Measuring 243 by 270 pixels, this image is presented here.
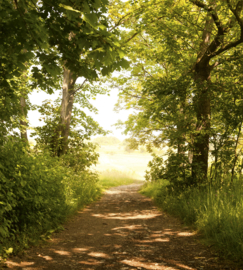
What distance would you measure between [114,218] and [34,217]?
3.09 meters

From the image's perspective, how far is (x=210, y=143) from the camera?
25.7 feet

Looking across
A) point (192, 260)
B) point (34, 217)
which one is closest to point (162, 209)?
point (192, 260)

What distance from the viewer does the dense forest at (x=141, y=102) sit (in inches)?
157

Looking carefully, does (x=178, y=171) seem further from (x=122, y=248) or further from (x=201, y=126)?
(x=122, y=248)

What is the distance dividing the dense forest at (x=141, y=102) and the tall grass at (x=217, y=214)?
0.09 ft

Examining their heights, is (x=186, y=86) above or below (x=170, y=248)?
above

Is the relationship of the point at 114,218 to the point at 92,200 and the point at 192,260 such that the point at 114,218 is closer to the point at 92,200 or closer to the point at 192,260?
the point at 92,200

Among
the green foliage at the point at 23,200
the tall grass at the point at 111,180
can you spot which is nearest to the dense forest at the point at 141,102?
the green foliage at the point at 23,200

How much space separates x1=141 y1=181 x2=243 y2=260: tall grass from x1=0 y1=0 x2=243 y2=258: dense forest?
3 cm

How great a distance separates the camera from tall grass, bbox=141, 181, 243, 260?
403 centimetres

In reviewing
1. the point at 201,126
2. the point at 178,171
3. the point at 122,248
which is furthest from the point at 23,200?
the point at 201,126

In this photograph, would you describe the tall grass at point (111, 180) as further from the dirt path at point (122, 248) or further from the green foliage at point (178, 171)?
the dirt path at point (122, 248)

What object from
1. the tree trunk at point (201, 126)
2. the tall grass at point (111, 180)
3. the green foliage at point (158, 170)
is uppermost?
the tree trunk at point (201, 126)

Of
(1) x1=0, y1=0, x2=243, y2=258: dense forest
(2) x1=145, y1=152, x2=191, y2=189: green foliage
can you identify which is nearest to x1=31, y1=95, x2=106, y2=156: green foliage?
(1) x1=0, y1=0, x2=243, y2=258: dense forest
